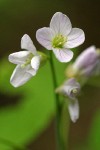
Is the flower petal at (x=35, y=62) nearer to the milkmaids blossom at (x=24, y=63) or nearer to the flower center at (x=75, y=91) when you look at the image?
the milkmaids blossom at (x=24, y=63)

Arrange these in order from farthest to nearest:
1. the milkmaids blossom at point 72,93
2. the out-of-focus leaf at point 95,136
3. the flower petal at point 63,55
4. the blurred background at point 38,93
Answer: the blurred background at point 38,93 < the out-of-focus leaf at point 95,136 < the milkmaids blossom at point 72,93 < the flower petal at point 63,55

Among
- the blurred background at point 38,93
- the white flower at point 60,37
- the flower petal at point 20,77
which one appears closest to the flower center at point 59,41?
the white flower at point 60,37

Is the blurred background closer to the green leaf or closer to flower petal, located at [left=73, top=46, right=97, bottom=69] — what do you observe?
the green leaf

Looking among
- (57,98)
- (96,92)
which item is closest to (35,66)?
(57,98)

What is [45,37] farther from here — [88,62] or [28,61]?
[88,62]

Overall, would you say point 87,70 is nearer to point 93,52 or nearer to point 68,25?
point 93,52

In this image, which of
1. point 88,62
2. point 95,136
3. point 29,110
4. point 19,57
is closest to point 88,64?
point 88,62

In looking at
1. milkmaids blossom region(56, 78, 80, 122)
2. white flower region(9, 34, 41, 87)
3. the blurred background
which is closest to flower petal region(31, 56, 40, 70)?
white flower region(9, 34, 41, 87)
